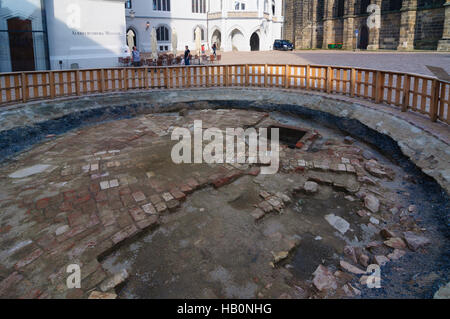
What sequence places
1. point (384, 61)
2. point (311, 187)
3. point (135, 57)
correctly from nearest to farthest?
point (311, 187) → point (135, 57) → point (384, 61)

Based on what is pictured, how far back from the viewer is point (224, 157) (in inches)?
276

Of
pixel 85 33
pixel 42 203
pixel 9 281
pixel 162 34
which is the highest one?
pixel 162 34

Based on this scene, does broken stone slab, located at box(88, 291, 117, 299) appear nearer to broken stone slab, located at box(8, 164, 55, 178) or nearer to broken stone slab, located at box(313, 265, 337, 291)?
broken stone slab, located at box(313, 265, 337, 291)

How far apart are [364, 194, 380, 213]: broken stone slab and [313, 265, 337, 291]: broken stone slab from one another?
185 centimetres

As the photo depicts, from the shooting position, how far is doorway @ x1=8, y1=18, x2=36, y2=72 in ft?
54.4

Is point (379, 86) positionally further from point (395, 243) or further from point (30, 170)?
point (30, 170)

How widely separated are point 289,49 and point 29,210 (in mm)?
40600

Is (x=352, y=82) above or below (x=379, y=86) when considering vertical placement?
above

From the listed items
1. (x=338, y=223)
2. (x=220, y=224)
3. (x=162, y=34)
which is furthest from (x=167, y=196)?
(x=162, y=34)

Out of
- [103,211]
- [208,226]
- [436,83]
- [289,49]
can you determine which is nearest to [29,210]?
[103,211]

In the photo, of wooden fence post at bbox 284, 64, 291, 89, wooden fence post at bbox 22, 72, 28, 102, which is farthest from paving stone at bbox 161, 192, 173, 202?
wooden fence post at bbox 284, 64, 291, 89

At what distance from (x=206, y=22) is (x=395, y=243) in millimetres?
41669

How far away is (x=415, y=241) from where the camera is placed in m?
4.30
